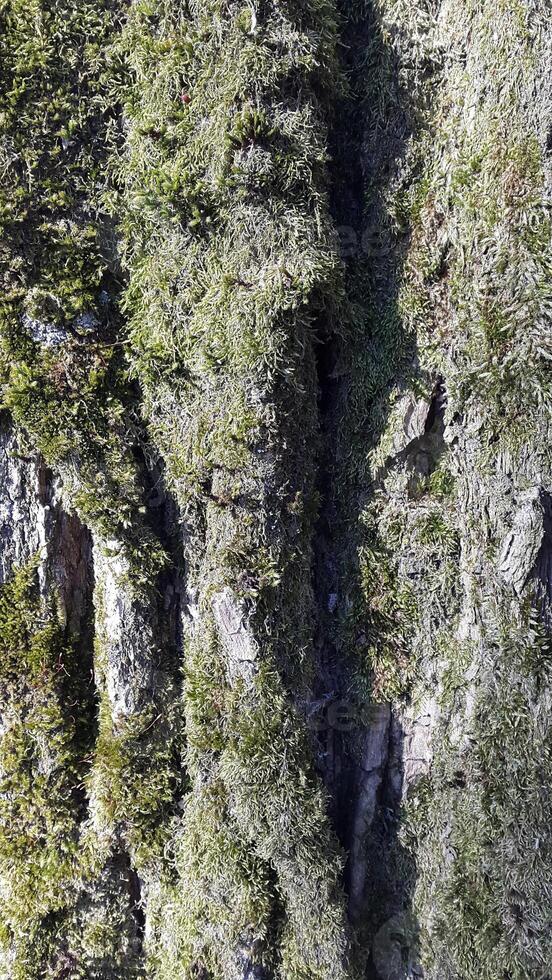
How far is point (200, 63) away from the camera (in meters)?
2.04

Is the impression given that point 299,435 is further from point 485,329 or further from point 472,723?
point 472,723

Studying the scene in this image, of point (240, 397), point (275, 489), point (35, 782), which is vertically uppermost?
point (240, 397)

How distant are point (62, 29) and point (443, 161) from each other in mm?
1338

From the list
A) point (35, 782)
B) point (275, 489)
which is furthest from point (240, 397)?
point (35, 782)

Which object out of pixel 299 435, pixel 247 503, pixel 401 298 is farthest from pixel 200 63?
pixel 247 503

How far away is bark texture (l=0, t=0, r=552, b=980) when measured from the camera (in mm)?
2049

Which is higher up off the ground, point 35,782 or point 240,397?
point 240,397

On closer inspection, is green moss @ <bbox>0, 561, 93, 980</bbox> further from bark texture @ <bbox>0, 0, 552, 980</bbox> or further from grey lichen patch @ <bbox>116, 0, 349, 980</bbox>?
grey lichen patch @ <bbox>116, 0, 349, 980</bbox>

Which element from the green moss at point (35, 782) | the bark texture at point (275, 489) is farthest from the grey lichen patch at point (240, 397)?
the green moss at point (35, 782)

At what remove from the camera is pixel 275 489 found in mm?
2143

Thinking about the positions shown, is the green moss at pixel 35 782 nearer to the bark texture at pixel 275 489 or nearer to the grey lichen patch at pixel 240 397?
the bark texture at pixel 275 489

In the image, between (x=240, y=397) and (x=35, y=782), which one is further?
(x=35, y=782)

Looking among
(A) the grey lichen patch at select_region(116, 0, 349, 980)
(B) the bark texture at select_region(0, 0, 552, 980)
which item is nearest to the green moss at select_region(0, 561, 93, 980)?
(B) the bark texture at select_region(0, 0, 552, 980)

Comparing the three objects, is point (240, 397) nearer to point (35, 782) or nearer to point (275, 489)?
point (275, 489)
